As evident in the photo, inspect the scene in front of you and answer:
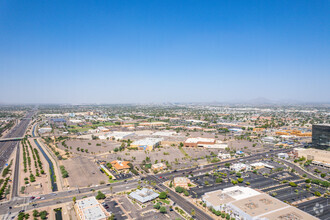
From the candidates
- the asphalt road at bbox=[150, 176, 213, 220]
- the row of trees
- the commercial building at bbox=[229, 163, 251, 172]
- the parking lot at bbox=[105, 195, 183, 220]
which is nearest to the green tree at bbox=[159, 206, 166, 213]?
the parking lot at bbox=[105, 195, 183, 220]

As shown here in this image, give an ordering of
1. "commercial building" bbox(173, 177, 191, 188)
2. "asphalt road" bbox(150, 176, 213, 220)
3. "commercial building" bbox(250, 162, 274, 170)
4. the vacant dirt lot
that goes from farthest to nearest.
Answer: "commercial building" bbox(250, 162, 274, 170) < the vacant dirt lot < "commercial building" bbox(173, 177, 191, 188) < "asphalt road" bbox(150, 176, 213, 220)

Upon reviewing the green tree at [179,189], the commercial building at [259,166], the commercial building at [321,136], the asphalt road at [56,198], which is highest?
the commercial building at [321,136]

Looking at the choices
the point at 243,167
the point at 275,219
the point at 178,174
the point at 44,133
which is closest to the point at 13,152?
the point at 44,133

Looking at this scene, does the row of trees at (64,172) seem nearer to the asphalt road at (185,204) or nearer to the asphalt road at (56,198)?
the asphalt road at (56,198)

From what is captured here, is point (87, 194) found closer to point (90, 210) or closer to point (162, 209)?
point (90, 210)

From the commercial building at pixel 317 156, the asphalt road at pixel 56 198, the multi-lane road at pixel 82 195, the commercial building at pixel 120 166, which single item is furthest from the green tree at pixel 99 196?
the commercial building at pixel 317 156

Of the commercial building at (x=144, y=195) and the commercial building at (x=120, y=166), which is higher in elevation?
the commercial building at (x=120, y=166)

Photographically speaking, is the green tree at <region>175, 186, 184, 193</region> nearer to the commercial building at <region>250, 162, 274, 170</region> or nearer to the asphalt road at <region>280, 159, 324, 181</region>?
the commercial building at <region>250, 162, 274, 170</region>
